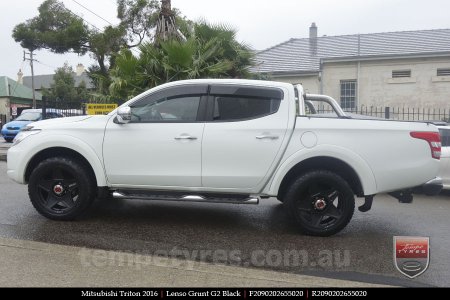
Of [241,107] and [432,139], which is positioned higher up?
[241,107]

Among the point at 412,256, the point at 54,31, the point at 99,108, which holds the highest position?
the point at 54,31

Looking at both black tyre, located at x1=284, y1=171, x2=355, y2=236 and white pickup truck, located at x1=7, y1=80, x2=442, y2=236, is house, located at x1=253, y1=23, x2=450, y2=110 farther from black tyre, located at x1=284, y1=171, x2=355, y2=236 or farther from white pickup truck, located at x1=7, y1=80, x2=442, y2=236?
black tyre, located at x1=284, y1=171, x2=355, y2=236

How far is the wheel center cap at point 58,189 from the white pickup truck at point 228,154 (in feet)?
0.04

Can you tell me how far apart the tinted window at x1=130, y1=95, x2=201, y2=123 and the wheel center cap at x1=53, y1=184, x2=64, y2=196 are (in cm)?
125

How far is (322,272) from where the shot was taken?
4195 mm

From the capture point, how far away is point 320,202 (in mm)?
5297

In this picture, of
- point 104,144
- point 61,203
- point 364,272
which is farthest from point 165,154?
point 364,272

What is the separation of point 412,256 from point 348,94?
19.5 metres

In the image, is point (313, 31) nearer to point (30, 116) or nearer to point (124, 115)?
point (30, 116)

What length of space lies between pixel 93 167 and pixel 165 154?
937 mm

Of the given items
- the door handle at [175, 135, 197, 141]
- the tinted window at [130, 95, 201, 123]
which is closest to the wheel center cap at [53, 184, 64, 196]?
the tinted window at [130, 95, 201, 123]

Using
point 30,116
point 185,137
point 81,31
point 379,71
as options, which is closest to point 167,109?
point 185,137

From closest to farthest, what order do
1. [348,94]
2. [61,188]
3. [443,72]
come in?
[61,188], [443,72], [348,94]

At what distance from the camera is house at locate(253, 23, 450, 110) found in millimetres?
21341
